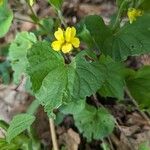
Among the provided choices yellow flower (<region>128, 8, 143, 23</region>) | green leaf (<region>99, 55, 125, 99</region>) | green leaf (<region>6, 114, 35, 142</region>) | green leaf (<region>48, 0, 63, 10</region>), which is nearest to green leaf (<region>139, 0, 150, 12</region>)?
yellow flower (<region>128, 8, 143, 23</region>)

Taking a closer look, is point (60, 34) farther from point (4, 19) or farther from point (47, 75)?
point (4, 19)

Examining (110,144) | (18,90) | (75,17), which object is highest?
(75,17)

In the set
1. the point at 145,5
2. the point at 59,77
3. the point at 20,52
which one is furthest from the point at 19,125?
the point at 145,5

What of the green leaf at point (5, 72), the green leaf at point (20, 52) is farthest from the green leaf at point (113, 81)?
the green leaf at point (5, 72)

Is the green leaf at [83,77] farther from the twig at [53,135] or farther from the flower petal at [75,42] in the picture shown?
the twig at [53,135]

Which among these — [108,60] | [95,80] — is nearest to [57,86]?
[95,80]

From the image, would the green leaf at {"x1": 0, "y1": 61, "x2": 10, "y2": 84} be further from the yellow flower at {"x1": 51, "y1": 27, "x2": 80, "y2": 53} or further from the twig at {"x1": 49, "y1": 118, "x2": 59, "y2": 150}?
the yellow flower at {"x1": 51, "y1": 27, "x2": 80, "y2": 53}

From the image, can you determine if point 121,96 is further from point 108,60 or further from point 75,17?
point 75,17

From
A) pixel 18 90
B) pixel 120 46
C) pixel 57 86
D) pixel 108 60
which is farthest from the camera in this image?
pixel 18 90
